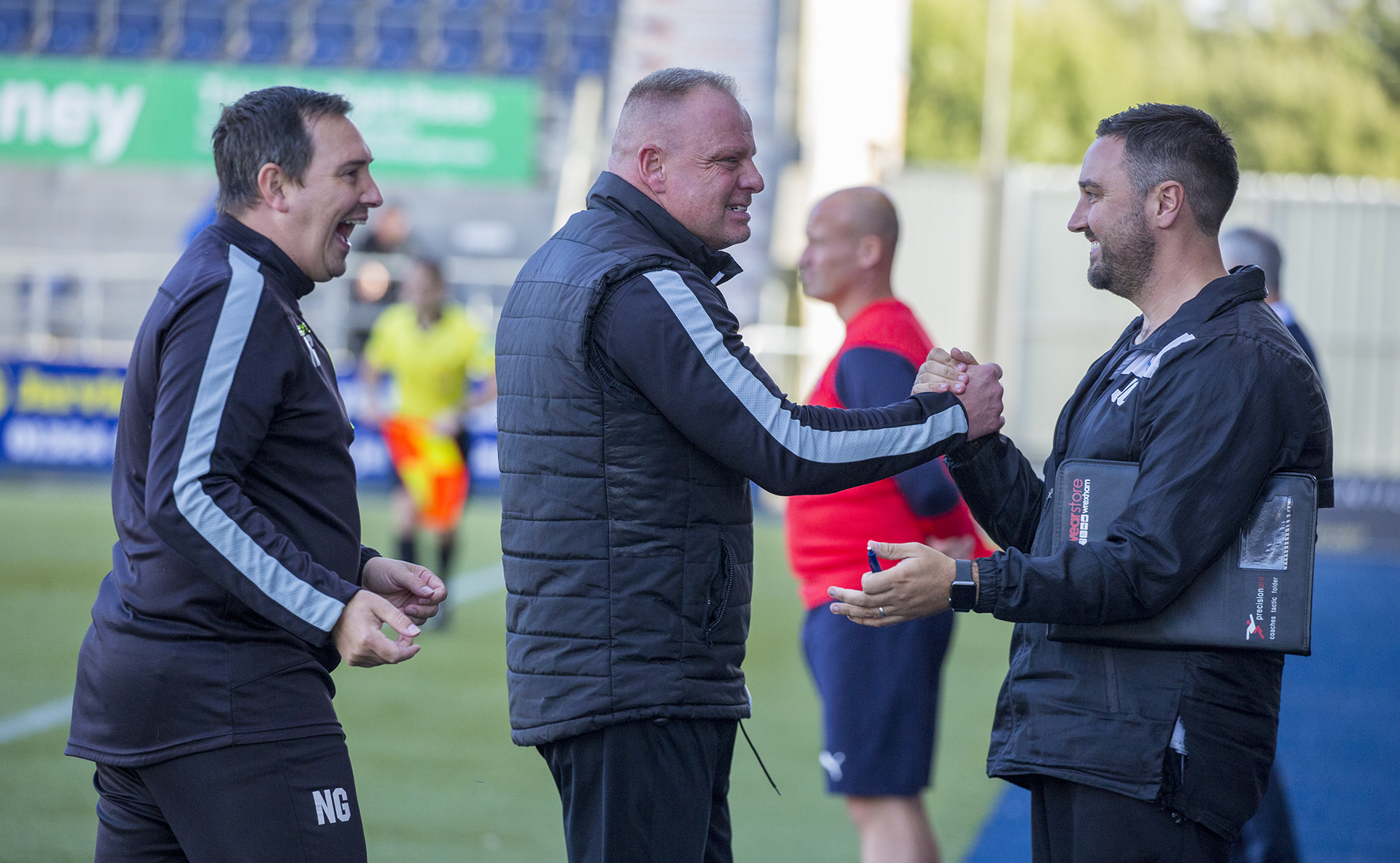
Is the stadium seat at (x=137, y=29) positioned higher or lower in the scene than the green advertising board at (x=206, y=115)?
higher

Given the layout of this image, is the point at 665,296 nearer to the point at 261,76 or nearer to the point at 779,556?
the point at 779,556

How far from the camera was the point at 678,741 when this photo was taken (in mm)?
2824

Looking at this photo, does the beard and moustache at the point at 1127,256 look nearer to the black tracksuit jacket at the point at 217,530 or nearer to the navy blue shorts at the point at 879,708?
the navy blue shorts at the point at 879,708

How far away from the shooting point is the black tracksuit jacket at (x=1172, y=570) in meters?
2.54

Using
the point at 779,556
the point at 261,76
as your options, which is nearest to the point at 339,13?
the point at 261,76

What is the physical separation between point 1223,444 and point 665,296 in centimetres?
104

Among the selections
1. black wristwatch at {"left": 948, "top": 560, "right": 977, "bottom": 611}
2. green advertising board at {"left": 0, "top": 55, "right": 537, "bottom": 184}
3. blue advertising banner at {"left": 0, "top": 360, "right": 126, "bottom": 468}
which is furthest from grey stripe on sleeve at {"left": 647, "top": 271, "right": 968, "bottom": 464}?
green advertising board at {"left": 0, "top": 55, "right": 537, "bottom": 184}

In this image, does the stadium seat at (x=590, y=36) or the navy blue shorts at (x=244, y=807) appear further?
the stadium seat at (x=590, y=36)

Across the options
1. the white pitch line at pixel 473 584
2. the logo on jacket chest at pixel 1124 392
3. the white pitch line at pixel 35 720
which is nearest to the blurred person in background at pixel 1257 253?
the logo on jacket chest at pixel 1124 392

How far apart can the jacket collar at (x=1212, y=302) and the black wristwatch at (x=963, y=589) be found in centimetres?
55

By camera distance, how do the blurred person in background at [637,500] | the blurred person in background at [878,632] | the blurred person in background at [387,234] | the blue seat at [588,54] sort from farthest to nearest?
the blue seat at [588,54], the blurred person in background at [387,234], the blurred person in background at [878,632], the blurred person in background at [637,500]

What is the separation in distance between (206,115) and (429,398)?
666 inches

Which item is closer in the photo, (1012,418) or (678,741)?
(678,741)

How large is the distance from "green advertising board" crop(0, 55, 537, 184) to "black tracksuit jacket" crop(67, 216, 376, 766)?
2206cm
